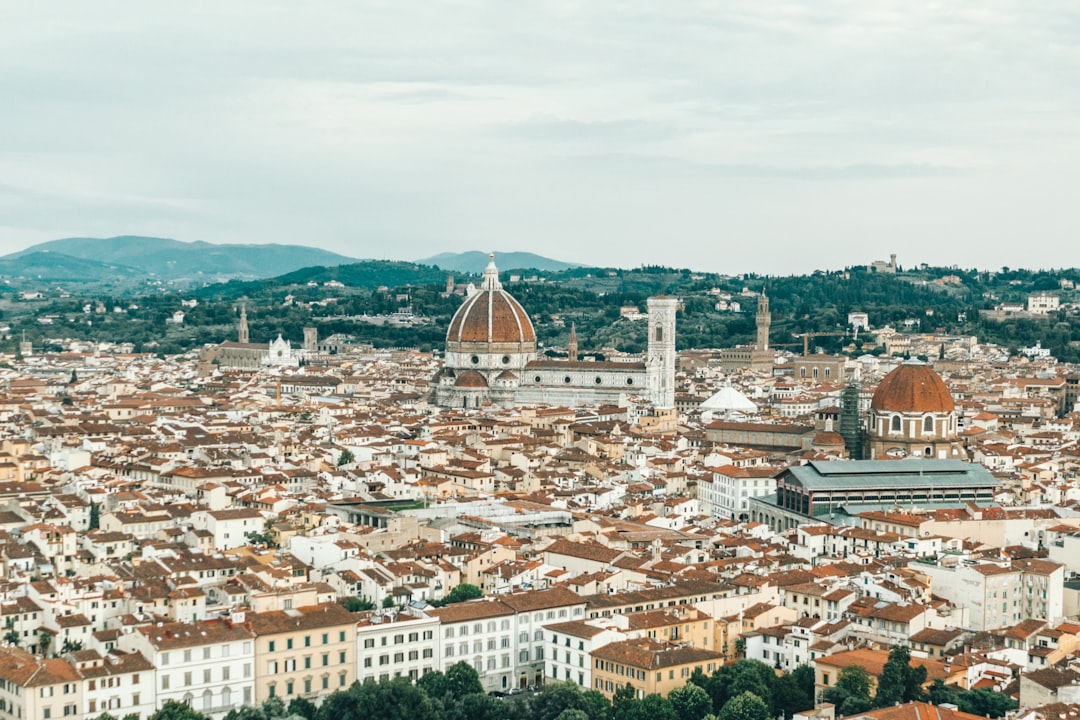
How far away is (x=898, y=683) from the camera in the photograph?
27906 mm

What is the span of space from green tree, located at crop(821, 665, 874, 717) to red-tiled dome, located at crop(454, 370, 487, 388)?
5254 centimetres

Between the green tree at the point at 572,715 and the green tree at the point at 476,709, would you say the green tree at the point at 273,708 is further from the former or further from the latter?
the green tree at the point at 572,715

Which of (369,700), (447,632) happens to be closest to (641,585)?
(447,632)

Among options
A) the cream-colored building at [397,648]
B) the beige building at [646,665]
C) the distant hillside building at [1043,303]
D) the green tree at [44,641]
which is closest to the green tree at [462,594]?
the cream-colored building at [397,648]

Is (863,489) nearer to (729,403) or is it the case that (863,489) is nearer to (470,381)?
(729,403)

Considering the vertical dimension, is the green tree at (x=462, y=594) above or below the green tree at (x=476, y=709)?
above

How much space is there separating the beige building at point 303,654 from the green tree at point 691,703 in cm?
604

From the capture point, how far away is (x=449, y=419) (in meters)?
70.1

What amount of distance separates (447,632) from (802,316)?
12300 cm

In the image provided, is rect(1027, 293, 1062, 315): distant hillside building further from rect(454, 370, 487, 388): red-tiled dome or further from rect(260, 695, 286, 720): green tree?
rect(260, 695, 286, 720): green tree

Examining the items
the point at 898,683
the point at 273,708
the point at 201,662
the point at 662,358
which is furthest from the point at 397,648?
the point at 662,358

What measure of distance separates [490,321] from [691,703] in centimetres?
5465

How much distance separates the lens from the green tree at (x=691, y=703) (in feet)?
92.2

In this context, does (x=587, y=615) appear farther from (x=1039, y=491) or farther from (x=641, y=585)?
(x=1039, y=491)
